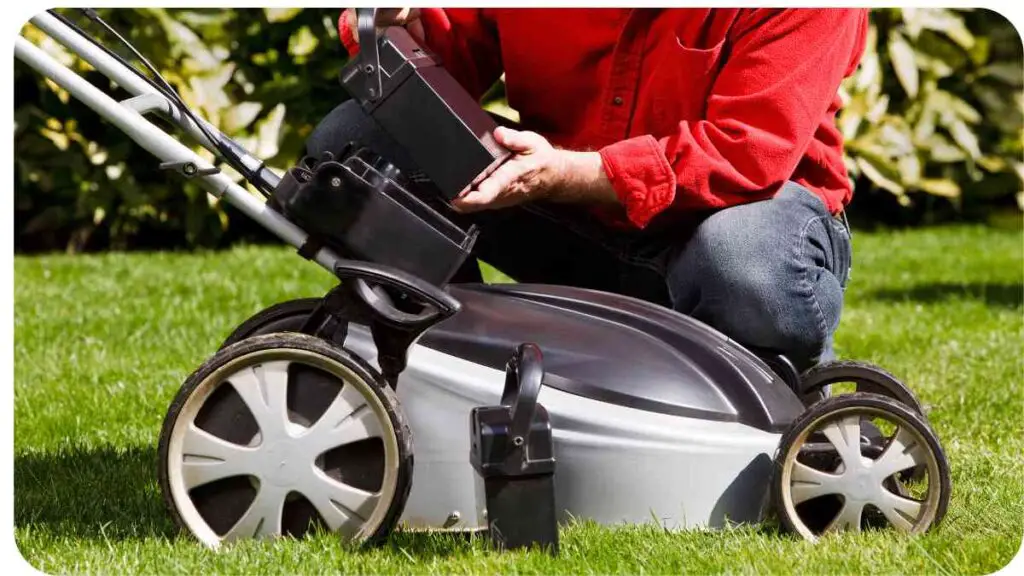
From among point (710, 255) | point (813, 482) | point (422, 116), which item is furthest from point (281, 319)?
point (813, 482)

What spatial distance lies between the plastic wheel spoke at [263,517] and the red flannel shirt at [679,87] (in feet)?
1.93

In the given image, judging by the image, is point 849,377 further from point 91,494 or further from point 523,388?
point 91,494

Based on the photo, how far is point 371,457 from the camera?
1.71 m

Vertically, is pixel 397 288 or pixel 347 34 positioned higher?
pixel 347 34

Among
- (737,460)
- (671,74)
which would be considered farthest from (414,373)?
(671,74)

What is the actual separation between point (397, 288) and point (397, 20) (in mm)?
438

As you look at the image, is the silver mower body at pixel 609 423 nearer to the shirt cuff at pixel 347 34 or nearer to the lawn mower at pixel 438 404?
the lawn mower at pixel 438 404

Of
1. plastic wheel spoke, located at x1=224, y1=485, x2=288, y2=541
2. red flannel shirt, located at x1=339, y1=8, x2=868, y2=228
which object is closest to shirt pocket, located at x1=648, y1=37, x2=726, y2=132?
red flannel shirt, located at x1=339, y1=8, x2=868, y2=228

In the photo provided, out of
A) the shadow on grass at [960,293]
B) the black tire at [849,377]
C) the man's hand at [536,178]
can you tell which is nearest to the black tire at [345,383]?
the man's hand at [536,178]

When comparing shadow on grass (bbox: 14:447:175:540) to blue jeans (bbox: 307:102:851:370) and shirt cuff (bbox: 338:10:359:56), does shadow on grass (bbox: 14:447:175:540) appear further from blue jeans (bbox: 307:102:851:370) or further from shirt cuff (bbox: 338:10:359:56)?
shirt cuff (bbox: 338:10:359:56)

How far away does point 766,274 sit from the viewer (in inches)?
73.6

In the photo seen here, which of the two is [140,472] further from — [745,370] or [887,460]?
[887,460]

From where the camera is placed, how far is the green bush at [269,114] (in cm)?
441

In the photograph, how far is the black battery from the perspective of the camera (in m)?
1.77
